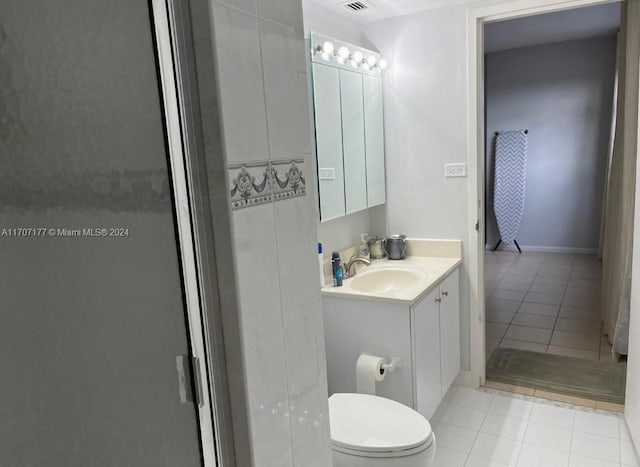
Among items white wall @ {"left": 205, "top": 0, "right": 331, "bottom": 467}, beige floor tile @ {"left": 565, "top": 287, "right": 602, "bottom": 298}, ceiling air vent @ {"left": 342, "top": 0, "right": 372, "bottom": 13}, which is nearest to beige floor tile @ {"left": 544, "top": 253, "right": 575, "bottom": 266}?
beige floor tile @ {"left": 565, "top": 287, "right": 602, "bottom": 298}

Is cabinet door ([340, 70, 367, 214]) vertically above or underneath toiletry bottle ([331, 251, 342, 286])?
above

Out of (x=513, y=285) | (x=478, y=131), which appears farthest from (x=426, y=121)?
(x=513, y=285)

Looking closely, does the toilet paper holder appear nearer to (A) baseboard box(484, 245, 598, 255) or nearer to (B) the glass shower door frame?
(B) the glass shower door frame

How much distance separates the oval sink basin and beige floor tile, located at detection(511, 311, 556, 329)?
67.3 inches

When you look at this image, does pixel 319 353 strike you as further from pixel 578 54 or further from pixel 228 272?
pixel 578 54

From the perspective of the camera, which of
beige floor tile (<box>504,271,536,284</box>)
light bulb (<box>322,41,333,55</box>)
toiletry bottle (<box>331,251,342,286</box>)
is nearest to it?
light bulb (<box>322,41,333,55</box>)

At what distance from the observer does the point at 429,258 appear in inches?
114

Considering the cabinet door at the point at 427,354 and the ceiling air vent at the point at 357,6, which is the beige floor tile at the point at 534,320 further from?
the ceiling air vent at the point at 357,6

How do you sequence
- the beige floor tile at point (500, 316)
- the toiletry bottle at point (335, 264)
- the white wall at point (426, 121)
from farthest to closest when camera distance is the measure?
the beige floor tile at point (500, 316), the white wall at point (426, 121), the toiletry bottle at point (335, 264)

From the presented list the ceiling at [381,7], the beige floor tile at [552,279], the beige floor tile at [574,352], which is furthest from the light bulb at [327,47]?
the beige floor tile at [552,279]

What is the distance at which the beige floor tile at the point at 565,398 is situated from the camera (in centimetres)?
271

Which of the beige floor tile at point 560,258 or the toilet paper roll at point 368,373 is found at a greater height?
the toilet paper roll at point 368,373

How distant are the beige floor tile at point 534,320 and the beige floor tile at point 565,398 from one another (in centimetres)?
103

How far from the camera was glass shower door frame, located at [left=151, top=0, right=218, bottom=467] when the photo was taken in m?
0.73
